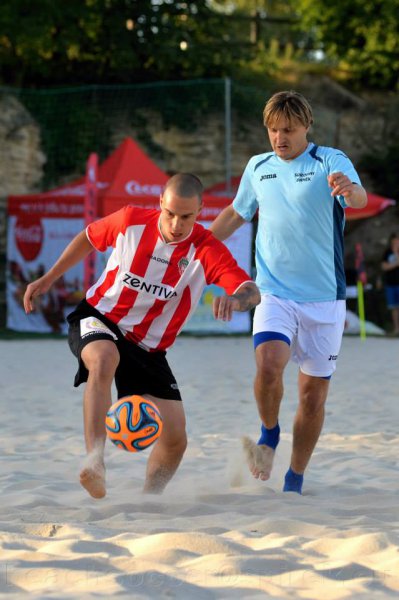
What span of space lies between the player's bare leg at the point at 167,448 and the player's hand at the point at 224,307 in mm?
792

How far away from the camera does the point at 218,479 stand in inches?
201

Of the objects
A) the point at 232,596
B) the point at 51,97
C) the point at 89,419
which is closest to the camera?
the point at 232,596

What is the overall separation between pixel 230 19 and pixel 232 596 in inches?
939

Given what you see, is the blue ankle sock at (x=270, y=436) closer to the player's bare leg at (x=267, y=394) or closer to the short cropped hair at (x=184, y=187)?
the player's bare leg at (x=267, y=394)

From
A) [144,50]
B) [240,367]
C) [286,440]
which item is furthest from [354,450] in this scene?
[144,50]

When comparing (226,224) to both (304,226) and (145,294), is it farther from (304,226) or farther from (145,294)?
(145,294)

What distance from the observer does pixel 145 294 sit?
4320mm

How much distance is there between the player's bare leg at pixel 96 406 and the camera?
13.0 feet

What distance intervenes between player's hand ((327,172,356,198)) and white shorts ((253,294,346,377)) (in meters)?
0.58

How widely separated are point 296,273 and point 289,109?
2.40ft

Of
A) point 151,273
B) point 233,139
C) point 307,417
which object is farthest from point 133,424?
point 233,139

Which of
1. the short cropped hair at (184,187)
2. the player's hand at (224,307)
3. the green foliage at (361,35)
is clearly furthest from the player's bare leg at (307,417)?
the green foliage at (361,35)

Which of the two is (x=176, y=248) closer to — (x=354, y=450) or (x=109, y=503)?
(x=109, y=503)

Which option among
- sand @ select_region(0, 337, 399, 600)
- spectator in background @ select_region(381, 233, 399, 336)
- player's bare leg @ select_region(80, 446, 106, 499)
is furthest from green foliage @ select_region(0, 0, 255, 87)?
player's bare leg @ select_region(80, 446, 106, 499)
